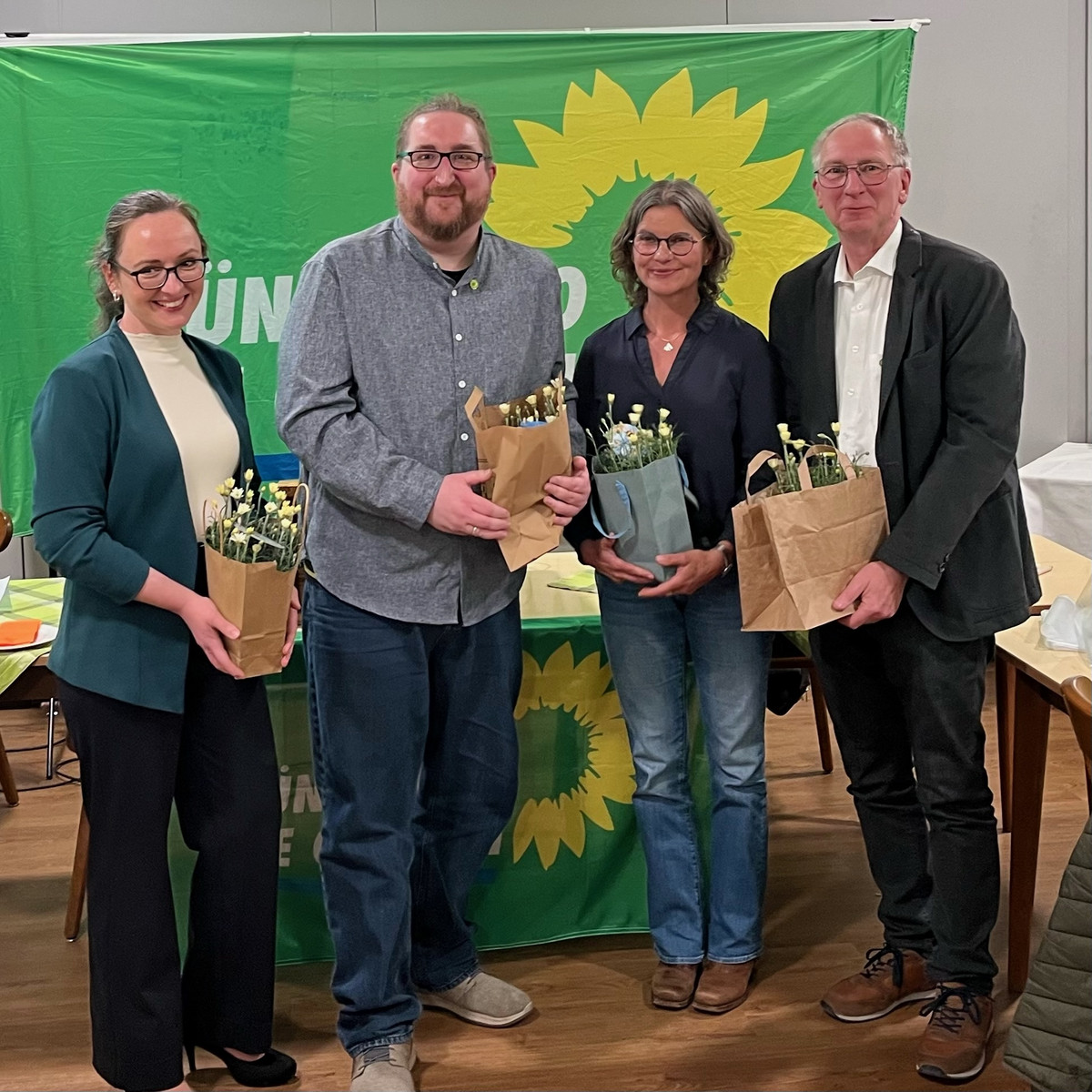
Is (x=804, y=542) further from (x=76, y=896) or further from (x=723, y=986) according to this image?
(x=76, y=896)

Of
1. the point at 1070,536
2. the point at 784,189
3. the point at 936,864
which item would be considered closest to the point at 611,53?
the point at 784,189

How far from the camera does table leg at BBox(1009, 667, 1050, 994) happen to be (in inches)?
99.9

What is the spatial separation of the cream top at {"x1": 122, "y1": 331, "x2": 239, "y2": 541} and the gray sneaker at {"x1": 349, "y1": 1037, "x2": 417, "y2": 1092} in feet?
3.14

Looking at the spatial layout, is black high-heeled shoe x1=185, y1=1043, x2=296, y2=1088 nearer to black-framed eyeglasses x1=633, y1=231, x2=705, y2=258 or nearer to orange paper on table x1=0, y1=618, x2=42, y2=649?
orange paper on table x1=0, y1=618, x2=42, y2=649

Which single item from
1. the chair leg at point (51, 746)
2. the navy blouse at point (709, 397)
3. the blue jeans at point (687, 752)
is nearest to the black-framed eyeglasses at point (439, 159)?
the navy blouse at point (709, 397)

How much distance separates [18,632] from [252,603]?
953 millimetres

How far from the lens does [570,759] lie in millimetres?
2734

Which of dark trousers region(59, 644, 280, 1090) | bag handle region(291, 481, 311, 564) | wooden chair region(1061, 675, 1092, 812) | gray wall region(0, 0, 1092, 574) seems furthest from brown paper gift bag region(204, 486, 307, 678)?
gray wall region(0, 0, 1092, 574)

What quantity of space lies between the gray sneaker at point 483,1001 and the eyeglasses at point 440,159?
1.54 m

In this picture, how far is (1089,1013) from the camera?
67.8 inches

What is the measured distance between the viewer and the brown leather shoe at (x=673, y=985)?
254 centimetres

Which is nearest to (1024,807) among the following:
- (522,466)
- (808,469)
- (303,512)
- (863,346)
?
(808,469)

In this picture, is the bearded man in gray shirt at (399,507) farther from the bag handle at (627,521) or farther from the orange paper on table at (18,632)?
the orange paper on table at (18,632)

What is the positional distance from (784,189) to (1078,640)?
78.2 inches
